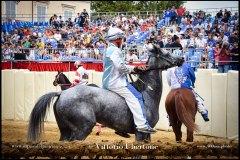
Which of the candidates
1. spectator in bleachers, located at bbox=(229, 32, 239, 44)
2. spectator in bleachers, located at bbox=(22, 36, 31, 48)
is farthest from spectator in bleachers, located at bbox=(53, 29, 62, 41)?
spectator in bleachers, located at bbox=(229, 32, 239, 44)

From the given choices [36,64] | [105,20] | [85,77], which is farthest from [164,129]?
[105,20]

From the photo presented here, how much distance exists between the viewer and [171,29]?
1958cm

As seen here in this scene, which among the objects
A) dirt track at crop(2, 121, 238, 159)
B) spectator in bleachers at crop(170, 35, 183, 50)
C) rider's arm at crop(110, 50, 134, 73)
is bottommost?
dirt track at crop(2, 121, 238, 159)

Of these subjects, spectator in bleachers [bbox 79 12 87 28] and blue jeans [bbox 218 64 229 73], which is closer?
blue jeans [bbox 218 64 229 73]

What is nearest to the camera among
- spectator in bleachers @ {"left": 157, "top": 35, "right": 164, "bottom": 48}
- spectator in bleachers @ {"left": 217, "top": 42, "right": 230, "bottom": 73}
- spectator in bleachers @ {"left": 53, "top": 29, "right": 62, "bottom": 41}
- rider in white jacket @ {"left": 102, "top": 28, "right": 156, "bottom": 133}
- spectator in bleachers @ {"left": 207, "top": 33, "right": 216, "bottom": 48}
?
rider in white jacket @ {"left": 102, "top": 28, "right": 156, "bottom": 133}

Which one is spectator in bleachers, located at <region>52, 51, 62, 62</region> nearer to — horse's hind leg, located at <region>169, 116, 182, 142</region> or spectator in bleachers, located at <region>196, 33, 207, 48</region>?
spectator in bleachers, located at <region>196, 33, 207, 48</region>

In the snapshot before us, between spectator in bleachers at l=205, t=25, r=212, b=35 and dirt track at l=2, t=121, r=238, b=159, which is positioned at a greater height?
spectator in bleachers at l=205, t=25, r=212, b=35

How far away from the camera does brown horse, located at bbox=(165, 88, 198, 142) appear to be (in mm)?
8195

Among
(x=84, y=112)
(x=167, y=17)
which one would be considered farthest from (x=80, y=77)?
(x=167, y=17)

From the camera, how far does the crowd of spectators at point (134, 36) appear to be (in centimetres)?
1670

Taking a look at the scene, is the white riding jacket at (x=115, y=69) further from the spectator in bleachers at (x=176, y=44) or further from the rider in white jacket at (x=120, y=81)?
the spectator in bleachers at (x=176, y=44)

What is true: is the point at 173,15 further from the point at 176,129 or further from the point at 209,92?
the point at 176,129

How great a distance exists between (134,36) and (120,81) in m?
14.1

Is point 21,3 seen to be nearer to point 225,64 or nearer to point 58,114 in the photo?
point 225,64
